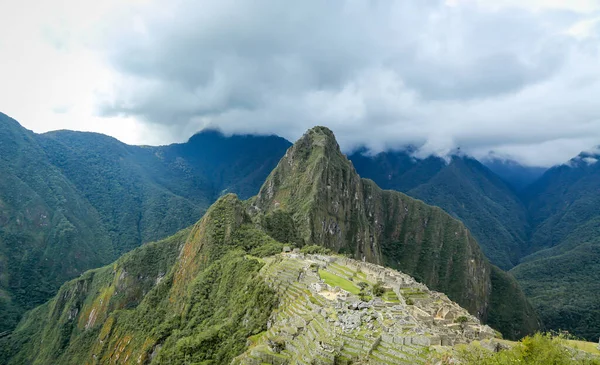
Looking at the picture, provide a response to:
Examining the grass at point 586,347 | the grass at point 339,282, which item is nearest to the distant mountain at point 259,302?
the grass at point 339,282

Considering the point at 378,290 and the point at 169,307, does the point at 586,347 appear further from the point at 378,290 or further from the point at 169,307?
the point at 169,307

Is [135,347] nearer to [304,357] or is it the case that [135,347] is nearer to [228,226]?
[228,226]

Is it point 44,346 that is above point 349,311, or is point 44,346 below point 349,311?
below

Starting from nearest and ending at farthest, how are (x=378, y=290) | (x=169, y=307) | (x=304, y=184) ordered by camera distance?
(x=378, y=290), (x=169, y=307), (x=304, y=184)

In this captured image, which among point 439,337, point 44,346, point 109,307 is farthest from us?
point 44,346

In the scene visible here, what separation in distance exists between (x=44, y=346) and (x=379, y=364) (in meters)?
178

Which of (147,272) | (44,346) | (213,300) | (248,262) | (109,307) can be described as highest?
(248,262)

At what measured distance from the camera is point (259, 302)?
5288 cm

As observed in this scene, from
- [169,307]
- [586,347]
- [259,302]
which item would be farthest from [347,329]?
[169,307]

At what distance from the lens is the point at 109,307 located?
130875 millimetres

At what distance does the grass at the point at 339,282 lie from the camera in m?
53.1

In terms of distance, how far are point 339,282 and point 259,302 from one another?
12.5 metres

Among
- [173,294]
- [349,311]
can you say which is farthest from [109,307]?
[349,311]

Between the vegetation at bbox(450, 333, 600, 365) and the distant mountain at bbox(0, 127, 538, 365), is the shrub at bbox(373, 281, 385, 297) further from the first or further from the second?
the vegetation at bbox(450, 333, 600, 365)
